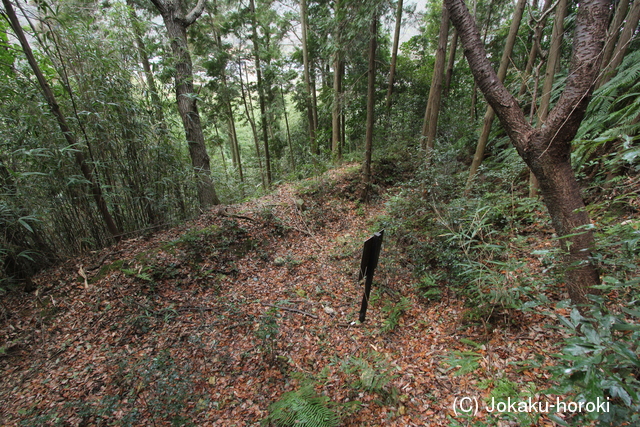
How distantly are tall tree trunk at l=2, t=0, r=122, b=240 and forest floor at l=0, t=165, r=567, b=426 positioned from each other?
639mm

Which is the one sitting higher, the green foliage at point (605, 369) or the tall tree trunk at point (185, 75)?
the tall tree trunk at point (185, 75)

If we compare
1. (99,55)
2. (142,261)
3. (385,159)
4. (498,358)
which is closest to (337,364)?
(498,358)

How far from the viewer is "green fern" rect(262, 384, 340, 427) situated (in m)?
2.07

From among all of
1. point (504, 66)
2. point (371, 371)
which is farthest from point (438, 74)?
point (371, 371)

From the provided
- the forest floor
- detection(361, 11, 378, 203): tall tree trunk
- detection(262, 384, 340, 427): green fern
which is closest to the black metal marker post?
the forest floor

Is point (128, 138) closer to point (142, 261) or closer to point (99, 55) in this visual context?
point (99, 55)

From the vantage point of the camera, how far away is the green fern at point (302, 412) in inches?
81.4

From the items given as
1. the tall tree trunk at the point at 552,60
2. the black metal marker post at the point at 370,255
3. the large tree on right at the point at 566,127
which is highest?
the tall tree trunk at the point at 552,60

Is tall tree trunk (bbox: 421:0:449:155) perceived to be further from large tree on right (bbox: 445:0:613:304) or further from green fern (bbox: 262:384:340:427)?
green fern (bbox: 262:384:340:427)

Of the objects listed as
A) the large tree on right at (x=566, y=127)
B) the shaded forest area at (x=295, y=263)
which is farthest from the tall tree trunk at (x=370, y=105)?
the large tree on right at (x=566, y=127)

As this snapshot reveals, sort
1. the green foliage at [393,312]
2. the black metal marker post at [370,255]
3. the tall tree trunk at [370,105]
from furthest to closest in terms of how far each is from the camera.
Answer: the tall tree trunk at [370,105] < the green foliage at [393,312] < the black metal marker post at [370,255]

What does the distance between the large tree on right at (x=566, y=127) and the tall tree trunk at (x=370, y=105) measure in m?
4.08

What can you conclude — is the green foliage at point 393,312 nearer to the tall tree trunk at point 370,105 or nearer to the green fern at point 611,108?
the green fern at point 611,108

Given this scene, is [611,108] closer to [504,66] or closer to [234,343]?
[504,66]
